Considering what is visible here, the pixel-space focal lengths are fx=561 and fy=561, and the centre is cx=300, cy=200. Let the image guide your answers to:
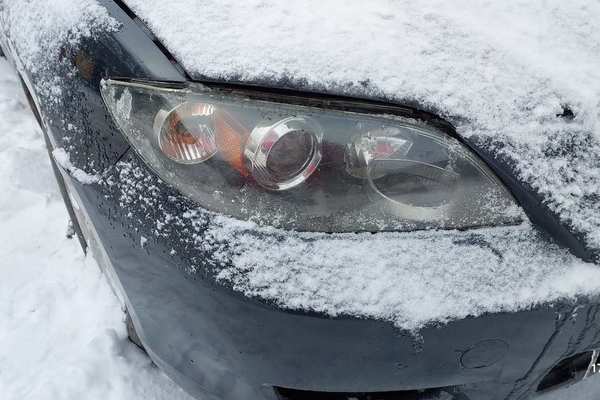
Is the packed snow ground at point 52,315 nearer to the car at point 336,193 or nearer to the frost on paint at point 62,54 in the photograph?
the car at point 336,193

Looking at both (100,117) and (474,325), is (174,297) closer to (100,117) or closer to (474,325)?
(100,117)

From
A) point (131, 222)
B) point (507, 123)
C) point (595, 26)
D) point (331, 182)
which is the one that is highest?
point (595, 26)

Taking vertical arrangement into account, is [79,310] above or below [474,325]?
below

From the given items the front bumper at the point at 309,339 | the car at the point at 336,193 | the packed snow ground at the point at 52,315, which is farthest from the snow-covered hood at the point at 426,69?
the packed snow ground at the point at 52,315

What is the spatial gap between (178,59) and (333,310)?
0.61 metres

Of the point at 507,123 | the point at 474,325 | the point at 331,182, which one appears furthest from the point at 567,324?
the point at 331,182

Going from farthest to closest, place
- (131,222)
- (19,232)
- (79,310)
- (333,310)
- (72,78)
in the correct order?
1. (19,232)
2. (79,310)
3. (72,78)
4. (131,222)
5. (333,310)

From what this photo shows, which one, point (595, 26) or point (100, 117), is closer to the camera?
point (100, 117)

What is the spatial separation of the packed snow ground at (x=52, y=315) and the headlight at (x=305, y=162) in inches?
42.3

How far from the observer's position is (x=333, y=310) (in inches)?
43.5

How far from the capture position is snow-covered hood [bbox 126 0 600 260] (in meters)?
1.18

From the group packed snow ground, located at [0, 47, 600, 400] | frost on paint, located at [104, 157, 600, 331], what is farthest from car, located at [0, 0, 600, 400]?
packed snow ground, located at [0, 47, 600, 400]

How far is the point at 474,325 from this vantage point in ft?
3.82

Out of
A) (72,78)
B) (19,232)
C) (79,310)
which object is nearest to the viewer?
(72,78)
